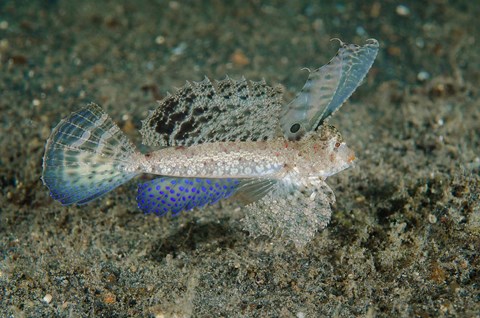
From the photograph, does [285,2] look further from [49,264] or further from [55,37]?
[49,264]

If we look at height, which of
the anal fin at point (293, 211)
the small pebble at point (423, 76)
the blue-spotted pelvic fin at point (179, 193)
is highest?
the blue-spotted pelvic fin at point (179, 193)

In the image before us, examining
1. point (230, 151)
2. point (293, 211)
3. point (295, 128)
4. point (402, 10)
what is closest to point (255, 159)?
point (230, 151)

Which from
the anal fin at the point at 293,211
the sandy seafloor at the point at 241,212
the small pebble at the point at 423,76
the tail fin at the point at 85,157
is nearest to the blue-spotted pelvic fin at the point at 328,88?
the anal fin at the point at 293,211

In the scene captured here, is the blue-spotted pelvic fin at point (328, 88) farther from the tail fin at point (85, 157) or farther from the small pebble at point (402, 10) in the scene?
the small pebble at point (402, 10)

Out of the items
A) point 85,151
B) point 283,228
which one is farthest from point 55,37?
point 283,228

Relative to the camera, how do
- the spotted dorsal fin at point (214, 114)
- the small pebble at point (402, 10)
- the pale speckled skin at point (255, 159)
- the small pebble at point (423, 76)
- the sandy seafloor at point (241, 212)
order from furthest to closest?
the small pebble at point (402, 10) → the small pebble at point (423, 76) → the pale speckled skin at point (255, 159) → the spotted dorsal fin at point (214, 114) → the sandy seafloor at point (241, 212)

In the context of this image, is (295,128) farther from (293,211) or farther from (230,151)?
(293,211)
